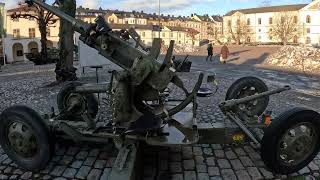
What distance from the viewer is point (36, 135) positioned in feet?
17.1

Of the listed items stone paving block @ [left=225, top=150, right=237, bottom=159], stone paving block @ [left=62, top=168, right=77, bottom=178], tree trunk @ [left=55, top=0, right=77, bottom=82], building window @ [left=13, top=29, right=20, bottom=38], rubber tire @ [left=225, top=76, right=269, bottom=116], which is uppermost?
building window @ [left=13, top=29, right=20, bottom=38]

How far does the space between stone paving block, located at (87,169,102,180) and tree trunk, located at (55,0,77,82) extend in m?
8.98

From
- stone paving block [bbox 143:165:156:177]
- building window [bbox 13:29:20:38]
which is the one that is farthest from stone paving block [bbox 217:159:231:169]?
building window [bbox 13:29:20:38]

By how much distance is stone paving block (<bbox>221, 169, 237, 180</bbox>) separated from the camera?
5.21 m

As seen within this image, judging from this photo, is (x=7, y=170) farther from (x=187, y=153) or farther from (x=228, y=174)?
(x=228, y=174)

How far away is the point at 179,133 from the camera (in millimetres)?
5277

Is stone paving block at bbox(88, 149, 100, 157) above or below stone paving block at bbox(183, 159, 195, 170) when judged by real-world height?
above

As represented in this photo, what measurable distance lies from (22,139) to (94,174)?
3.74 ft

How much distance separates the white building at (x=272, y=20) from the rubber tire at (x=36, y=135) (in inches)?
3159

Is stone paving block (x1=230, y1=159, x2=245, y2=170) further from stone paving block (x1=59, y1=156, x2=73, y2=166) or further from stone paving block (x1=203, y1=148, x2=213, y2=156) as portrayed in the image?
stone paving block (x1=59, y1=156, x2=73, y2=166)

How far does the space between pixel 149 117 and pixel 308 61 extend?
2054 centimetres

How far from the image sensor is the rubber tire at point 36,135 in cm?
520

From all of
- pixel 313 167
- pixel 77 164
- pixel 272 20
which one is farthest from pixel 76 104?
pixel 272 20

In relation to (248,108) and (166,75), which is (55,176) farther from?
(248,108)
